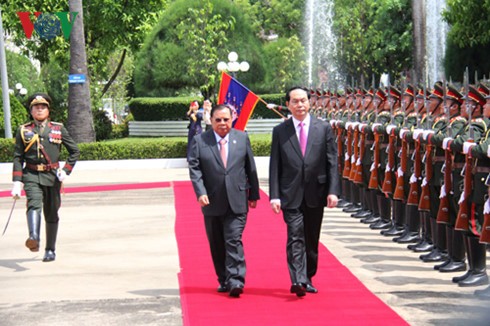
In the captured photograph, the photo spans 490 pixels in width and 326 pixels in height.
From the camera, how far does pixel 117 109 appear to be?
7588 centimetres

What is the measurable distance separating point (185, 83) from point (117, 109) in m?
38.3

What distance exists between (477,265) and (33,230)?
438 centimetres

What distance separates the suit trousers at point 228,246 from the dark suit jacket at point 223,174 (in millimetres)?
86

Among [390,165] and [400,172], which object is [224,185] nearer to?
[400,172]

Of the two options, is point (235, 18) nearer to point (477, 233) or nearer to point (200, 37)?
point (200, 37)

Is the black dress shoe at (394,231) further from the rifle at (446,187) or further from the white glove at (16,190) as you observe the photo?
the white glove at (16,190)

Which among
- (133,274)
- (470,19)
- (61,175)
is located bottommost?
(133,274)

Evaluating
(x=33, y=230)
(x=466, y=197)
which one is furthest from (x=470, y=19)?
(x=466, y=197)

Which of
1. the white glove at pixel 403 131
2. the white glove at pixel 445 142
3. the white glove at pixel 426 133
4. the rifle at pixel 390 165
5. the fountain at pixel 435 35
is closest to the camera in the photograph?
the white glove at pixel 445 142

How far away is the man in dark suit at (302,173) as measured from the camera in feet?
30.4

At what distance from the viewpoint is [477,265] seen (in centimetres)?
982

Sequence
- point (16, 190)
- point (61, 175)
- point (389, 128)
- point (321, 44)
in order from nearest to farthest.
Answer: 1. point (16, 190)
2. point (61, 175)
3. point (389, 128)
4. point (321, 44)

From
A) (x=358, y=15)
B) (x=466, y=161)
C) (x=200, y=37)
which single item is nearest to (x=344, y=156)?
(x=466, y=161)

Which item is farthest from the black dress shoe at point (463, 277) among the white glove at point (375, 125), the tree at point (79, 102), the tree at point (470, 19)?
the tree at point (79, 102)
